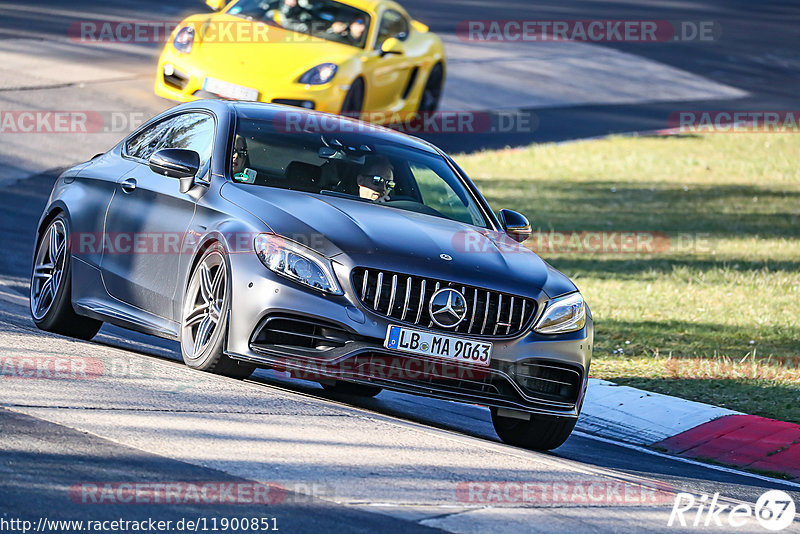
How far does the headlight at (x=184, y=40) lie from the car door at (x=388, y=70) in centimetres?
224

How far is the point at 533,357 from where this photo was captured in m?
7.42

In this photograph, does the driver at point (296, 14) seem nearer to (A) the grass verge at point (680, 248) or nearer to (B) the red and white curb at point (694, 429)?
(A) the grass verge at point (680, 248)

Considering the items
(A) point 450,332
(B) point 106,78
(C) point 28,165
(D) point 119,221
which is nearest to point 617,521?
(A) point 450,332

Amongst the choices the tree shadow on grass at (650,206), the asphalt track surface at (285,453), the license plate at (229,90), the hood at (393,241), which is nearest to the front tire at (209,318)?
the asphalt track surface at (285,453)

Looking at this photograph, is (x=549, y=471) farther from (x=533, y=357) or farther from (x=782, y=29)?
(x=782, y=29)

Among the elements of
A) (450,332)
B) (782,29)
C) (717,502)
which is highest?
(450,332)

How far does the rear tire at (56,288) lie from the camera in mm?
8844

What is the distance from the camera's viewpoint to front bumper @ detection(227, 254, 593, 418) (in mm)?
7047

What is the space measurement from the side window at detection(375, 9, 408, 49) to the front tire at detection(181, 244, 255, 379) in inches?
433

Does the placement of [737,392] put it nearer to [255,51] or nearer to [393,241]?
[393,241]

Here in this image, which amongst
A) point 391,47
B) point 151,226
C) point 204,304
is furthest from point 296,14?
point 204,304

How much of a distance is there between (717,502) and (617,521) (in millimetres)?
1046

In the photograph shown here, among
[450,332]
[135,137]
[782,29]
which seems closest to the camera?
[450,332]

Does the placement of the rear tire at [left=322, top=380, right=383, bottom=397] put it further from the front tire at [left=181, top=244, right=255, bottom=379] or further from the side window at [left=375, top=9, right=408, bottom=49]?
the side window at [left=375, top=9, right=408, bottom=49]
